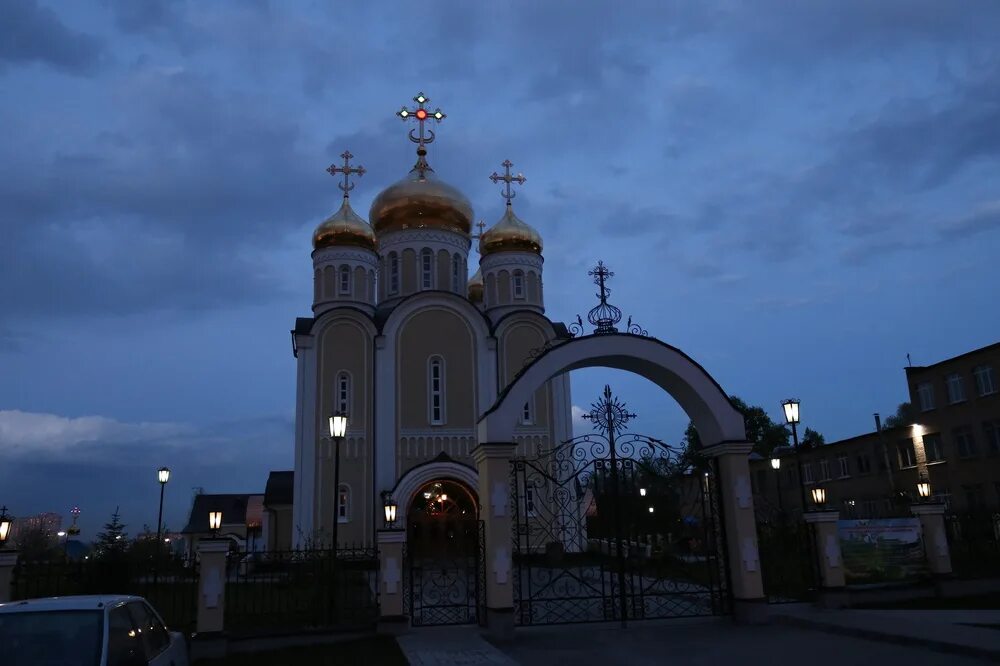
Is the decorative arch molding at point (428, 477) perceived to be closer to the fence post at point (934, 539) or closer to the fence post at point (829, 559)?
the fence post at point (829, 559)

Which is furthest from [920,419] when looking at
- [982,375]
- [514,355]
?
[514,355]

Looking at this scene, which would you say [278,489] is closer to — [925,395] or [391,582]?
[391,582]

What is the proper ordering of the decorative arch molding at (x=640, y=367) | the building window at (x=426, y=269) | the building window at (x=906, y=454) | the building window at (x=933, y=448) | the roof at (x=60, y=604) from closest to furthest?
1. the roof at (x=60, y=604)
2. the decorative arch molding at (x=640, y=367)
3. the building window at (x=933, y=448)
4. the building window at (x=426, y=269)
5. the building window at (x=906, y=454)

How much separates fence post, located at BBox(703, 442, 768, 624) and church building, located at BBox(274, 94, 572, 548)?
14.7 m

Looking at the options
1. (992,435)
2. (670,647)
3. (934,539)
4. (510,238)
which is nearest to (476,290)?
(510,238)

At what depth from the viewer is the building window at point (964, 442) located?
27812 mm

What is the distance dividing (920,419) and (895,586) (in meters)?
20.3

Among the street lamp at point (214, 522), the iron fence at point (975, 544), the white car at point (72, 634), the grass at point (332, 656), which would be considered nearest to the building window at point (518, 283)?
the iron fence at point (975, 544)

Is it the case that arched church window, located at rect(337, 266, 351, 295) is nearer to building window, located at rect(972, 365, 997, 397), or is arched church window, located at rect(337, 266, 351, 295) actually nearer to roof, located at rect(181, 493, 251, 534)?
building window, located at rect(972, 365, 997, 397)

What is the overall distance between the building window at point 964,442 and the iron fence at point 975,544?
7.83 metres

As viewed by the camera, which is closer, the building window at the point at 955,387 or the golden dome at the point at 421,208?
the building window at the point at 955,387

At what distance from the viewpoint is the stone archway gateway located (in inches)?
451

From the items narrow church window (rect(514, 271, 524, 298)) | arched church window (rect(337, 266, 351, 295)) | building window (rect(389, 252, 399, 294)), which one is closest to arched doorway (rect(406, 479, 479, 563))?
arched church window (rect(337, 266, 351, 295))

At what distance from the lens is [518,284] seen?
32188mm
